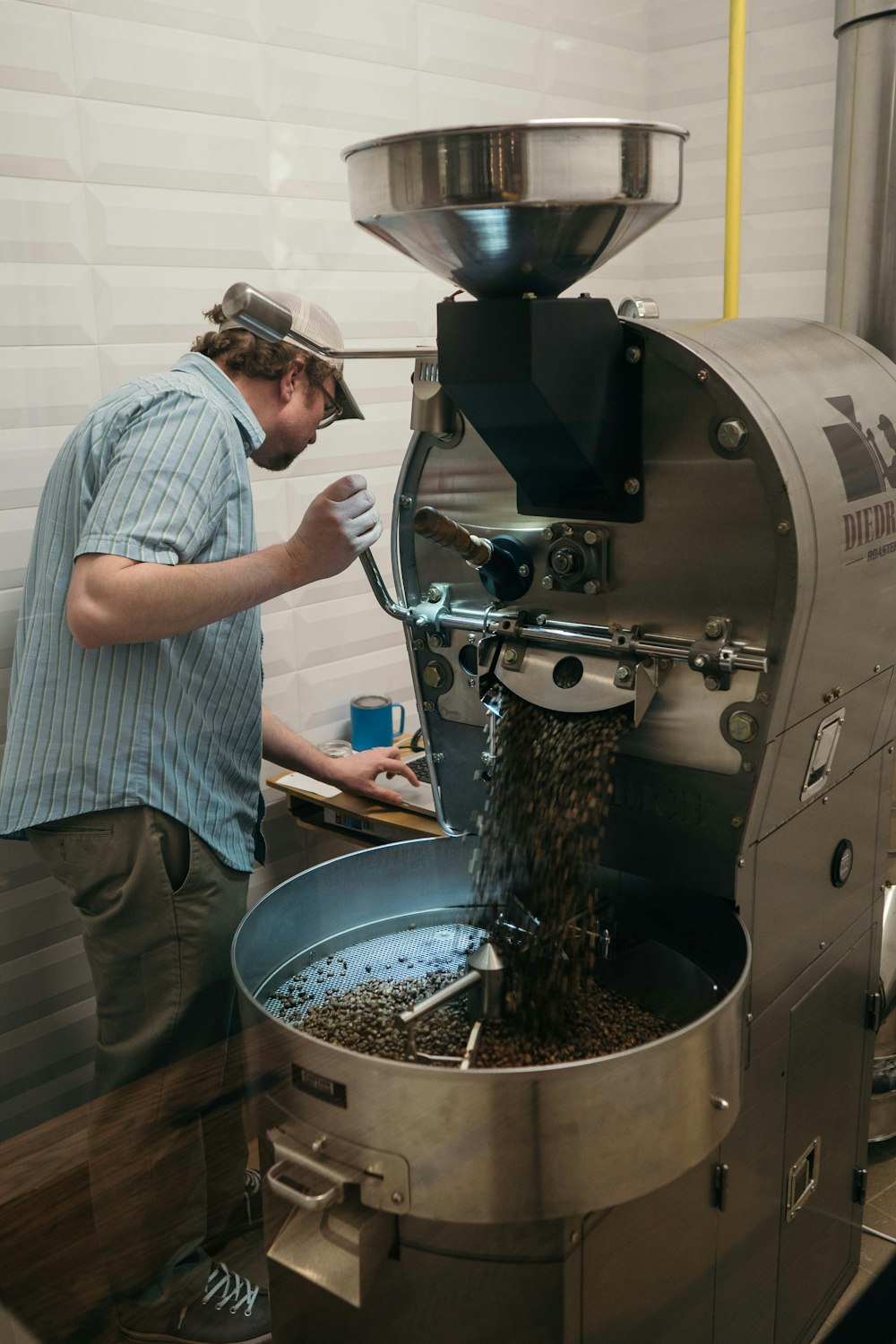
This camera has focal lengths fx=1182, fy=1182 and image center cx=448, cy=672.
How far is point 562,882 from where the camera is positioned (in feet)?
4.40

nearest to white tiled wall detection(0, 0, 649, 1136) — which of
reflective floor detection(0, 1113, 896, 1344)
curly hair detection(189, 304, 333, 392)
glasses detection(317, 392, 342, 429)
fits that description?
curly hair detection(189, 304, 333, 392)

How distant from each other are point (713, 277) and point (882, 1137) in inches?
80.1

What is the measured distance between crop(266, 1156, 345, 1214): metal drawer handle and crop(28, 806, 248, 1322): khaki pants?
1.35ft

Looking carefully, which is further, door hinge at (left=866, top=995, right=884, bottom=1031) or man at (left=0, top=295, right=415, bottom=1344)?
door hinge at (left=866, top=995, right=884, bottom=1031)

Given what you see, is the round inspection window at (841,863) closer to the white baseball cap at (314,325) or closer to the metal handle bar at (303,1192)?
the metal handle bar at (303,1192)

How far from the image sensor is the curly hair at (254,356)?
185 cm

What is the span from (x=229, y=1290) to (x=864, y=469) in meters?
1.34

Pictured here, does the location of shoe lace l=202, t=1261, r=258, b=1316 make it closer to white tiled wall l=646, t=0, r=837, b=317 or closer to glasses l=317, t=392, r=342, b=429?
glasses l=317, t=392, r=342, b=429

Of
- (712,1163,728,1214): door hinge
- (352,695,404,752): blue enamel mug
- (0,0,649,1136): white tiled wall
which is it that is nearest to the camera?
(712,1163,728,1214): door hinge

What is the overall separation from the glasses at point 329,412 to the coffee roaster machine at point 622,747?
0.53m

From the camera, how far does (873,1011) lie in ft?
6.01

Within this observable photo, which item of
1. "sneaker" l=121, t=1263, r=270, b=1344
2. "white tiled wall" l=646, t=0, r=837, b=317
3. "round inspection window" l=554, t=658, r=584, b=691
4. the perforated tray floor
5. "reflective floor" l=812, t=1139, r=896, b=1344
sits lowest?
"reflective floor" l=812, t=1139, r=896, b=1344

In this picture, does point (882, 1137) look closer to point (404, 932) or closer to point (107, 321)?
point (404, 932)

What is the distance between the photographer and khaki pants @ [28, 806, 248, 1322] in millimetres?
1543
